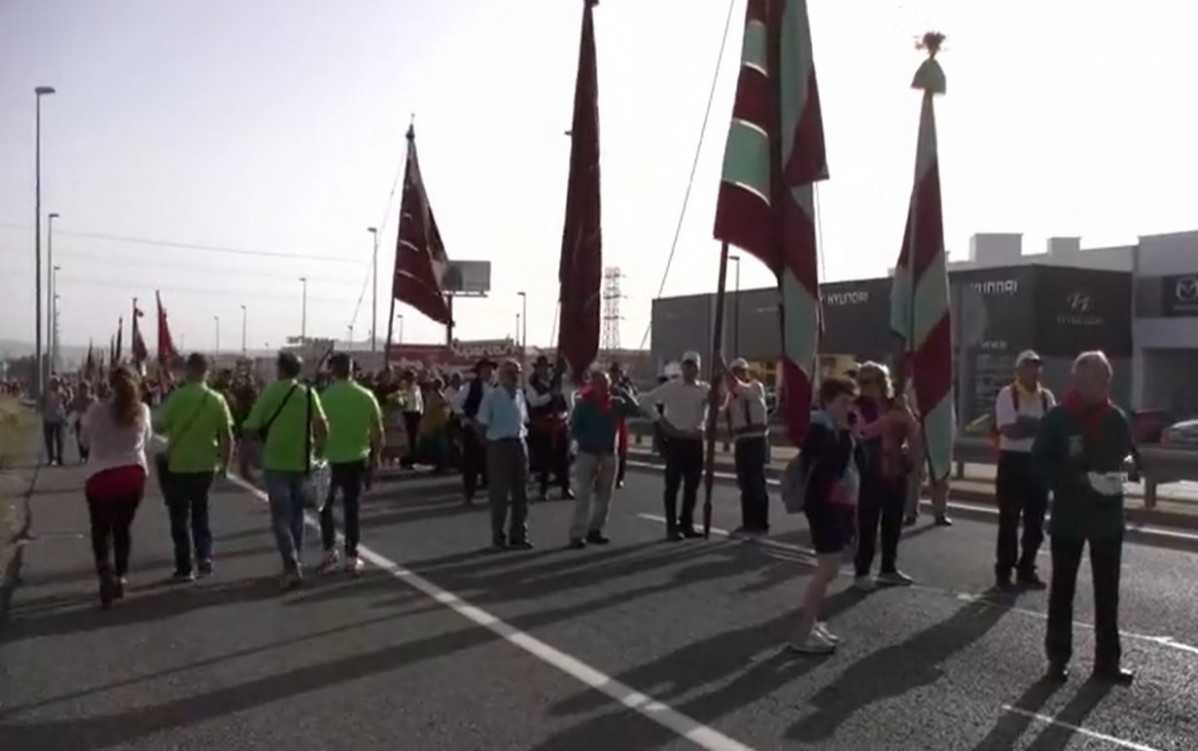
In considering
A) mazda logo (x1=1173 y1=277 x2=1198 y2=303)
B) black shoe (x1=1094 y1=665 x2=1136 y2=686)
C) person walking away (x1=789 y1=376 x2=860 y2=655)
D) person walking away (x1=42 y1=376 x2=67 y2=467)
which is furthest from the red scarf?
mazda logo (x1=1173 y1=277 x2=1198 y2=303)

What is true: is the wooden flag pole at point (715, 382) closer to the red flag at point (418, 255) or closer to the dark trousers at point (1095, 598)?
the dark trousers at point (1095, 598)

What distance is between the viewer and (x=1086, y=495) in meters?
9.26

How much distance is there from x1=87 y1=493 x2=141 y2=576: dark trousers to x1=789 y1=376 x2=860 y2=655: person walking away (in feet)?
16.7

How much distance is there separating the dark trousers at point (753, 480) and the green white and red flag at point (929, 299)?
6.53 feet

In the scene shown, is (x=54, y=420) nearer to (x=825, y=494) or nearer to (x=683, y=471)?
(x=683, y=471)

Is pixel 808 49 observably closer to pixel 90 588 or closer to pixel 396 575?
pixel 396 575

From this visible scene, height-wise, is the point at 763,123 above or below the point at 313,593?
above

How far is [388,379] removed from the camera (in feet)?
88.5

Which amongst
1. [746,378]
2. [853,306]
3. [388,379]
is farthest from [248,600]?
[853,306]

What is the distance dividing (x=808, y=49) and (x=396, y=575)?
20.9 ft

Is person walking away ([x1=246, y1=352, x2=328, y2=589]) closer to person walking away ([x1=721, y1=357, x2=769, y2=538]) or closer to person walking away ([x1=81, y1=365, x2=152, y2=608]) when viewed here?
person walking away ([x1=81, y1=365, x2=152, y2=608])

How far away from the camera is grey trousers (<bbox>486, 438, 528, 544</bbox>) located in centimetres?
1499

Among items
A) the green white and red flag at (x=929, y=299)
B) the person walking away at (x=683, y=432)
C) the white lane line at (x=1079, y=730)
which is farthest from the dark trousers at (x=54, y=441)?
the white lane line at (x=1079, y=730)

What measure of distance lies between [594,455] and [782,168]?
3.31 m
